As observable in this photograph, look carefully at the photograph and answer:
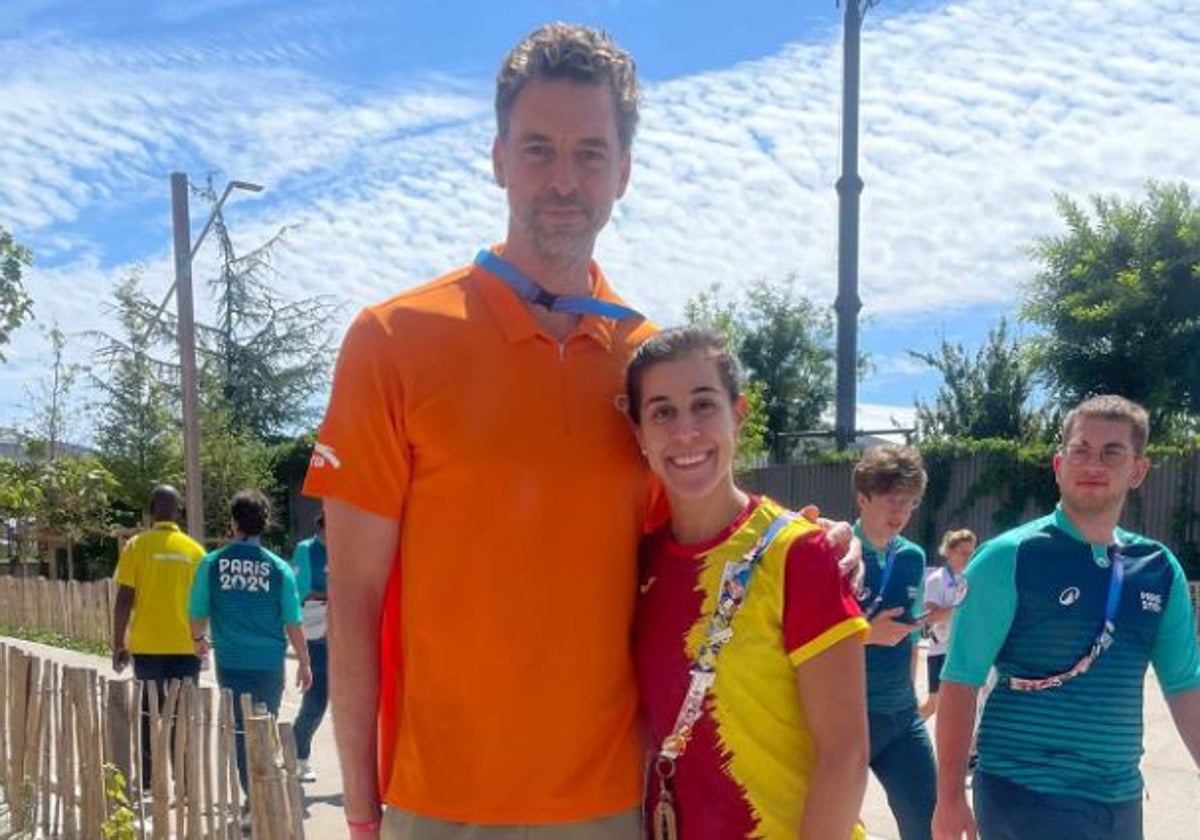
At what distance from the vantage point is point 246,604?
7473 mm

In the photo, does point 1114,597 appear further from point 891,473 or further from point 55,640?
point 55,640

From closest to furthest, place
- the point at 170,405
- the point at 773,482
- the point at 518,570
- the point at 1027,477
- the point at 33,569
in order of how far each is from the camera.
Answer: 1. the point at 518,570
2. the point at 1027,477
3. the point at 773,482
4. the point at 33,569
5. the point at 170,405

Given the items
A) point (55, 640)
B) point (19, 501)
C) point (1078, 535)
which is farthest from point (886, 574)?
point (19, 501)

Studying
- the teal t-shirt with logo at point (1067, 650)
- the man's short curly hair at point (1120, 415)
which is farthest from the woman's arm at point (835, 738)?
the man's short curly hair at point (1120, 415)

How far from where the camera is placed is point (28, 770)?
6676 mm

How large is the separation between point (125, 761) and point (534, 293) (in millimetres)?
4745

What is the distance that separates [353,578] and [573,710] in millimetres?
453

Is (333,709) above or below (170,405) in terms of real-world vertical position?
below

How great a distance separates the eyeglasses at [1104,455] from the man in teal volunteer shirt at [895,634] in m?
1.04

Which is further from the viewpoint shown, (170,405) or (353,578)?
(170,405)

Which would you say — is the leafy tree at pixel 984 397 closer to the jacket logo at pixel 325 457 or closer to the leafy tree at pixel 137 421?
the leafy tree at pixel 137 421

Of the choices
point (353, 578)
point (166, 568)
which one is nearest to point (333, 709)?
point (353, 578)

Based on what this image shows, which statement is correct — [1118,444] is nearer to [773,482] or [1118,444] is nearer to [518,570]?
[518,570]

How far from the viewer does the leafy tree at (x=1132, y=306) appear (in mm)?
26966
